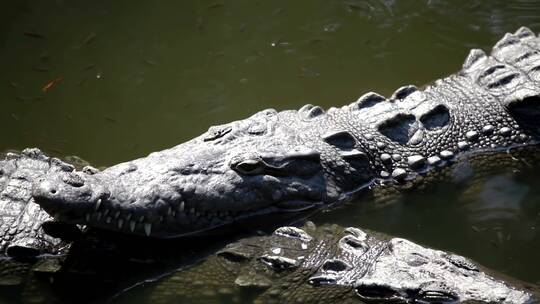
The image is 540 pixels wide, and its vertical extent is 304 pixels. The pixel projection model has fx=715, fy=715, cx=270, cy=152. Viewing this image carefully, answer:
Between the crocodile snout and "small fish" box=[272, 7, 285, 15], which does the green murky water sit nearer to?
"small fish" box=[272, 7, 285, 15]

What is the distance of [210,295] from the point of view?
4.61 metres

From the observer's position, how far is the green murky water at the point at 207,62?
6.43 meters

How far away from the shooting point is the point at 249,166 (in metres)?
4.90

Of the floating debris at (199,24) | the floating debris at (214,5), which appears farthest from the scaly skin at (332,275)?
the floating debris at (214,5)

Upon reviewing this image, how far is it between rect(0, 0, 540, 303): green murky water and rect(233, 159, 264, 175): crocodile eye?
39.3 inches

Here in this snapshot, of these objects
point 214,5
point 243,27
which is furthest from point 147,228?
point 214,5

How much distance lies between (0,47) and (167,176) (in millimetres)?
3783

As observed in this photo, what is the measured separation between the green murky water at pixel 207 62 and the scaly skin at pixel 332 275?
835 mm

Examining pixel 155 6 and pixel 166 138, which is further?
pixel 155 6

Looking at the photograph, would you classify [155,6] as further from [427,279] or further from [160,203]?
[427,279]

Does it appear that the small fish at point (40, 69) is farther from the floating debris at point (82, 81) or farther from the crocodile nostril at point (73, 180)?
the crocodile nostril at point (73, 180)

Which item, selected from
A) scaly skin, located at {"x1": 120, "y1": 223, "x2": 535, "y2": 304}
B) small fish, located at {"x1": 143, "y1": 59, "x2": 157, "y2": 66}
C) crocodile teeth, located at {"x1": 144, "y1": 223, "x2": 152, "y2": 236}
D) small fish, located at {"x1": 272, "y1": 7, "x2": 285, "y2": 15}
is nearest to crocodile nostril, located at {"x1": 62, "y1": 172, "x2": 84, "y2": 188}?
crocodile teeth, located at {"x1": 144, "y1": 223, "x2": 152, "y2": 236}

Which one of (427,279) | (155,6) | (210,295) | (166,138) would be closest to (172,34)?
(155,6)

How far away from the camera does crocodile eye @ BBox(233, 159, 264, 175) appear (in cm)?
489
